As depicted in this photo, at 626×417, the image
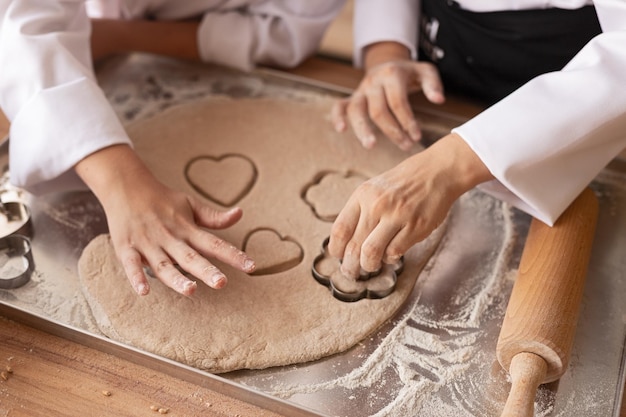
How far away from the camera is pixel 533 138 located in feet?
3.10

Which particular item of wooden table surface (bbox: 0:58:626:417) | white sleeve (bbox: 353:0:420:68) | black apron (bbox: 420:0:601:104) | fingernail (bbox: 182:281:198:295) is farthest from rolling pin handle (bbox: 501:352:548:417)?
white sleeve (bbox: 353:0:420:68)

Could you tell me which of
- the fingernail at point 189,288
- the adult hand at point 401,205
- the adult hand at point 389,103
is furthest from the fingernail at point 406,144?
the fingernail at point 189,288

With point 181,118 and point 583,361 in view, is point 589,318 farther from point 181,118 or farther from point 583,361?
point 181,118

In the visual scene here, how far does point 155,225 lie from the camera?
3.08 ft

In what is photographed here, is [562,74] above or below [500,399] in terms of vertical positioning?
above

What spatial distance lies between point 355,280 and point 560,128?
330mm

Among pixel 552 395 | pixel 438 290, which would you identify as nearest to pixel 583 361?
pixel 552 395

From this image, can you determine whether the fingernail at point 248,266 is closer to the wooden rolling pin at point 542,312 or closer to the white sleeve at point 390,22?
the wooden rolling pin at point 542,312

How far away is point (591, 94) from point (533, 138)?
0.09 m

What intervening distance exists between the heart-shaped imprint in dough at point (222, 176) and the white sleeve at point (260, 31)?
277 millimetres

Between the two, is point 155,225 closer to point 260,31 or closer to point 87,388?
point 87,388

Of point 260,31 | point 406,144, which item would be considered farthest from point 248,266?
point 260,31

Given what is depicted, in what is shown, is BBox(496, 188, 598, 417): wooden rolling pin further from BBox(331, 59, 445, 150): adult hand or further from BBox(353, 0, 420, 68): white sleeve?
BBox(353, 0, 420, 68): white sleeve

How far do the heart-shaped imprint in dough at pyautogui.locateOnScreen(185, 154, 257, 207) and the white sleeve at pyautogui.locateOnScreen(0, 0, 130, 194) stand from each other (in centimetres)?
13
